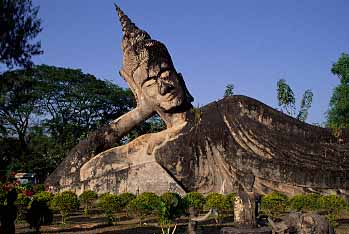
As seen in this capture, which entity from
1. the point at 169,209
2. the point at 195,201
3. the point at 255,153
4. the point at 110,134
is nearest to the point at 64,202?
the point at 169,209

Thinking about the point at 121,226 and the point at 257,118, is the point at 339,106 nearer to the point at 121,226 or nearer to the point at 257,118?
the point at 257,118

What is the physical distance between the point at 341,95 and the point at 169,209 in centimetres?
2064

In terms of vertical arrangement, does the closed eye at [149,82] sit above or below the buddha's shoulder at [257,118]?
above

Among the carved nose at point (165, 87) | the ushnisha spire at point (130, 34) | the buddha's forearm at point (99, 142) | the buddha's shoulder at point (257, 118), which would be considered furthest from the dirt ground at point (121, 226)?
the ushnisha spire at point (130, 34)

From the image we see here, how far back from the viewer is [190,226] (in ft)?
29.2

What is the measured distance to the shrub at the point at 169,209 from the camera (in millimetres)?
11766

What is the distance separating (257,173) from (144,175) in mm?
3739

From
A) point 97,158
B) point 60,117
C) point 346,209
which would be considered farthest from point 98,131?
point 60,117

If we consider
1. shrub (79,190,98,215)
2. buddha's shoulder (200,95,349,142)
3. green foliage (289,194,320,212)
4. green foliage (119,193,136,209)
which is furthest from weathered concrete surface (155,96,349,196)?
shrub (79,190,98,215)

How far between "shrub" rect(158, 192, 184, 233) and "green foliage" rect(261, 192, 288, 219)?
7.56 ft

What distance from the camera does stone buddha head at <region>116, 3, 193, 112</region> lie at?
16703 millimetres

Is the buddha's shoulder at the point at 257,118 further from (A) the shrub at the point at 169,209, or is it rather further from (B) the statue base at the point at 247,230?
(B) the statue base at the point at 247,230

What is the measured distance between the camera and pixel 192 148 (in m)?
15.9

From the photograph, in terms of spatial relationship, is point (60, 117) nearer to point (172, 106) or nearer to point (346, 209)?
point (172, 106)
